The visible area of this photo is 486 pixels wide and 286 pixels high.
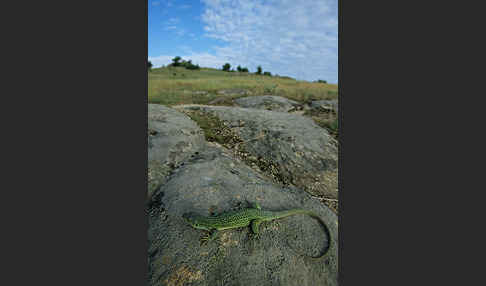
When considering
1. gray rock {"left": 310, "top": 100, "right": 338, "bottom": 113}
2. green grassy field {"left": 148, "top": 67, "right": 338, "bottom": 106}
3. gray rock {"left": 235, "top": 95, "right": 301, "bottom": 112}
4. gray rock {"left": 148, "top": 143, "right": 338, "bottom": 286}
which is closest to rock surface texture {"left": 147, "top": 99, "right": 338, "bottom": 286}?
gray rock {"left": 148, "top": 143, "right": 338, "bottom": 286}

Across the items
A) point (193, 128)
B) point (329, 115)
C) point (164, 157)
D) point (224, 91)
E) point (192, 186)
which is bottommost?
point (192, 186)

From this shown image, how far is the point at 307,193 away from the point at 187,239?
7.84 feet

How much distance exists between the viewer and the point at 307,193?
3959mm

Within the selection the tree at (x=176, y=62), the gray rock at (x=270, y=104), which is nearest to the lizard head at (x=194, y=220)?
the gray rock at (x=270, y=104)

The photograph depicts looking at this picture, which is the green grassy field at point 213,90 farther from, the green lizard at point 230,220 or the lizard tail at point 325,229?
the lizard tail at point 325,229

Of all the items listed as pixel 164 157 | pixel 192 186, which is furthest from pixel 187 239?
pixel 164 157

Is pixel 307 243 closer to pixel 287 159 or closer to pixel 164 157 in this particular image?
pixel 287 159

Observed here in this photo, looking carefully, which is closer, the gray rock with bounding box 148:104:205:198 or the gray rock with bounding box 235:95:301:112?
the gray rock with bounding box 148:104:205:198

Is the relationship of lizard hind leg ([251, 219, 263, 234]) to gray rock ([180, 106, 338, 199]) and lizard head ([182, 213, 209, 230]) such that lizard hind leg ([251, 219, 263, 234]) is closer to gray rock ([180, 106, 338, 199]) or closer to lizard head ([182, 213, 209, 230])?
lizard head ([182, 213, 209, 230])

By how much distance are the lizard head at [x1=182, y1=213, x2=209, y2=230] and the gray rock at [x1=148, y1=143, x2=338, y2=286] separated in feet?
0.18

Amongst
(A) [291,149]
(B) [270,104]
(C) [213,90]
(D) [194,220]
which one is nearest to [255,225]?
(D) [194,220]

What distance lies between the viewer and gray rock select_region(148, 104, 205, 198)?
3.72 m

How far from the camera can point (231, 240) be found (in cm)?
247

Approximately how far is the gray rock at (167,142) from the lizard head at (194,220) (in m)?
0.87
